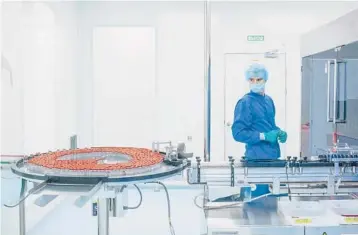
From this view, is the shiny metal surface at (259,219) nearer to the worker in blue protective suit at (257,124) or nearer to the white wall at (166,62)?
the worker in blue protective suit at (257,124)

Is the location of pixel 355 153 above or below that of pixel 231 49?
below

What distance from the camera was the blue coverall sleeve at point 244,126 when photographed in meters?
2.73

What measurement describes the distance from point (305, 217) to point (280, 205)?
19 cm

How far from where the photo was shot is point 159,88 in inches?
191

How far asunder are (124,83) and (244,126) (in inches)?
90.9

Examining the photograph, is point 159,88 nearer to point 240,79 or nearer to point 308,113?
point 240,79

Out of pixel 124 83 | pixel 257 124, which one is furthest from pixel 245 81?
pixel 257 124

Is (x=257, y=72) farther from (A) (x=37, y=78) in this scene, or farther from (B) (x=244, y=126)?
(A) (x=37, y=78)

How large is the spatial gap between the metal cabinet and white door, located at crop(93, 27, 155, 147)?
2.00m

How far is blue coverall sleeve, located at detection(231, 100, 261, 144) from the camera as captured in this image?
273 centimetres

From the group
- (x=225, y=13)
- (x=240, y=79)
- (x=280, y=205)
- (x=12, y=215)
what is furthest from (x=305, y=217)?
(x=225, y=13)

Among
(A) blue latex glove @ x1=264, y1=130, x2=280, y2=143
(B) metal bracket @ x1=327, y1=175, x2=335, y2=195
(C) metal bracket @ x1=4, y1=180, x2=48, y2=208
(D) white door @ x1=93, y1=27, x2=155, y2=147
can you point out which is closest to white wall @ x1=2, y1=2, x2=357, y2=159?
(D) white door @ x1=93, y1=27, x2=155, y2=147

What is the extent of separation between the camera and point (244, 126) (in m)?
2.77

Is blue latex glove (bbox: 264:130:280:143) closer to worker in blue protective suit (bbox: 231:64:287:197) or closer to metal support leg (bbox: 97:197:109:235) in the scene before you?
worker in blue protective suit (bbox: 231:64:287:197)
